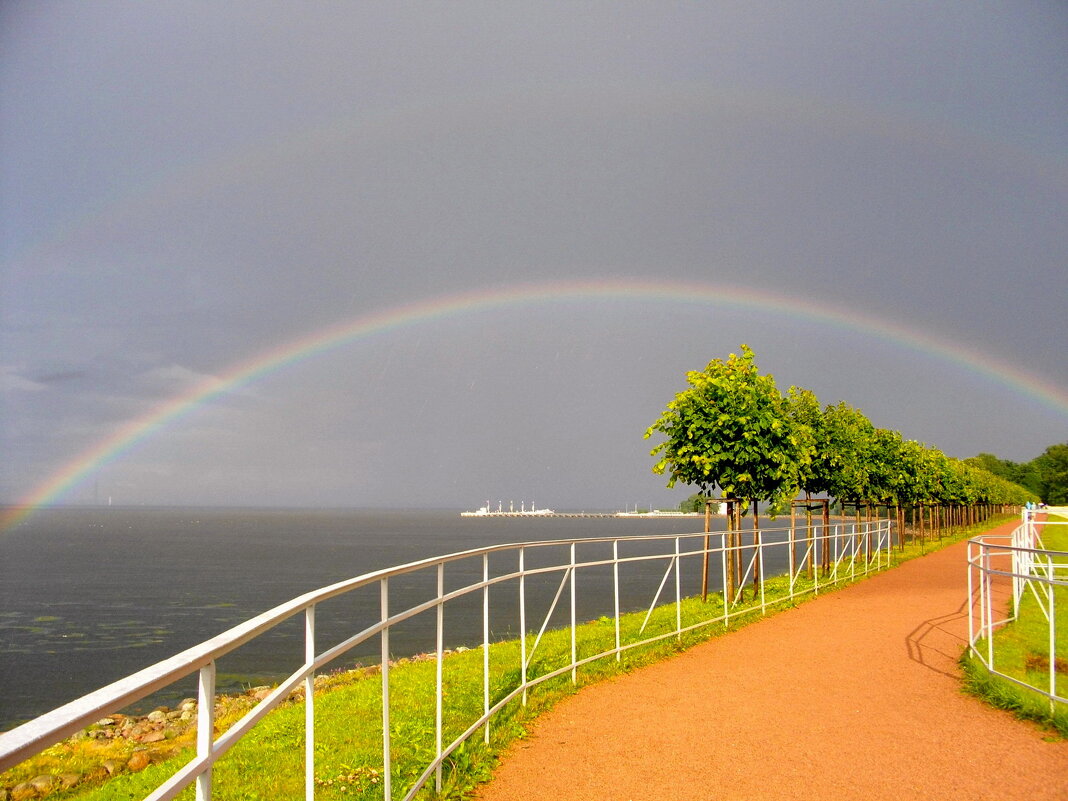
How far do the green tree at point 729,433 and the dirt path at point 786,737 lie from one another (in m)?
6.11

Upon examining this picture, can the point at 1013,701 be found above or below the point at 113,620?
above

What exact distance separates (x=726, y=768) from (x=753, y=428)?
11.2 meters

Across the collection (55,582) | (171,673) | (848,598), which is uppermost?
(171,673)

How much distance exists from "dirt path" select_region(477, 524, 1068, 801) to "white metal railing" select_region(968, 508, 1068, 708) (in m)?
0.44

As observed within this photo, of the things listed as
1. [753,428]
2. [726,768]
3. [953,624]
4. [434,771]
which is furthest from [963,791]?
[753,428]

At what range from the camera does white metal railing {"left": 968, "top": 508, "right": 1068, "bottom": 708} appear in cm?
753

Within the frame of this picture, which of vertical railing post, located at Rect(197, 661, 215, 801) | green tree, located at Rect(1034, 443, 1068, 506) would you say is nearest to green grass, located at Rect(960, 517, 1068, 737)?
vertical railing post, located at Rect(197, 661, 215, 801)

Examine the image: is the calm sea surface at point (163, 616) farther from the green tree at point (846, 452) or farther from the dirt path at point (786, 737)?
the dirt path at point (786, 737)

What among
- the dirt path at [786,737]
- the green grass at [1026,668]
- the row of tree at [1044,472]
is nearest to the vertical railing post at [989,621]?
the green grass at [1026,668]

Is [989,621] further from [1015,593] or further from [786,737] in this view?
[1015,593]

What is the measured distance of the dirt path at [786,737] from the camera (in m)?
5.50

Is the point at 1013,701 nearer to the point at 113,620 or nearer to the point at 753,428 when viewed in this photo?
the point at 753,428

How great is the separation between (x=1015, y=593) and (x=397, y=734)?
34.3ft

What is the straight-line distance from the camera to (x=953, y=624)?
1309 cm
